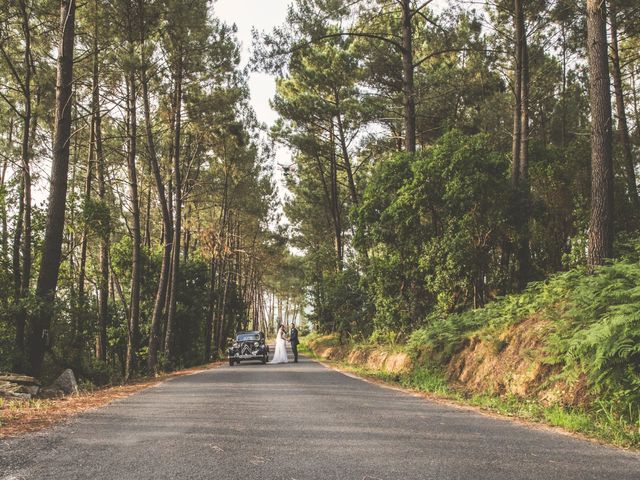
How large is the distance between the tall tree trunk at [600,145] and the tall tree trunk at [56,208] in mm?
11482

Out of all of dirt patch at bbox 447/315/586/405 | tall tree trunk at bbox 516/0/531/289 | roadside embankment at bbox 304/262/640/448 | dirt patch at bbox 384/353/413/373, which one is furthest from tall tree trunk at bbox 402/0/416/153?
dirt patch at bbox 447/315/586/405

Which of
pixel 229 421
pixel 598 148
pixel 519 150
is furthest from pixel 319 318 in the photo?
pixel 229 421

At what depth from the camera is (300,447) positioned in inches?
192

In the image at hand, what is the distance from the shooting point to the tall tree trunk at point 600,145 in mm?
9891

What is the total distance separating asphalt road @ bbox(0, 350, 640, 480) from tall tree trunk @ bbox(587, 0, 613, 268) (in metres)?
4.74

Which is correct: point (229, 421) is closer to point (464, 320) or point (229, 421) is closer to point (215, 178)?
point (464, 320)

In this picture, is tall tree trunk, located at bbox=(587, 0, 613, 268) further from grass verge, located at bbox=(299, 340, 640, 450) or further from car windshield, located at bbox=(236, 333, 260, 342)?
car windshield, located at bbox=(236, 333, 260, 342)

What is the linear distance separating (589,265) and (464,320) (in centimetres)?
342

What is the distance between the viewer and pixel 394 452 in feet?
15.3

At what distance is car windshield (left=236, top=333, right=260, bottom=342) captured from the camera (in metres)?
24.2

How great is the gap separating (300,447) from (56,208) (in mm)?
9817

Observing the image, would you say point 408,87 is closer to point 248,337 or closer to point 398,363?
point 398,363

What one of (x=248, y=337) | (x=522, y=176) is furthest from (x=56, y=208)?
(x=248, y=337)

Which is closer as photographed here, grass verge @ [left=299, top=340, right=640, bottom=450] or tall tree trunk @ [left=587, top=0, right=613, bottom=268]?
grass verge @ [left=299, top=340, right=640, bottom=450]
